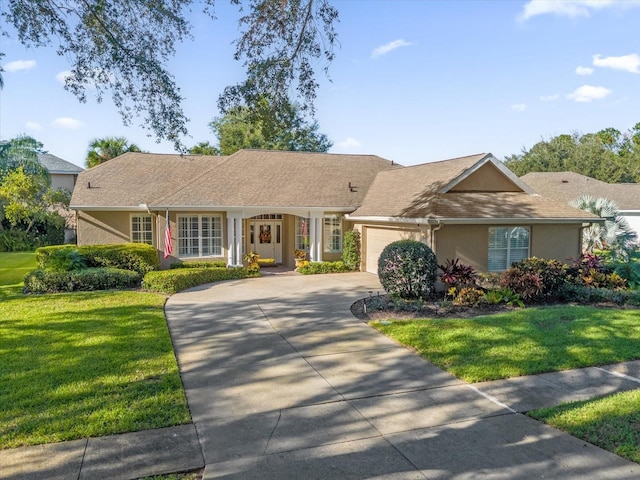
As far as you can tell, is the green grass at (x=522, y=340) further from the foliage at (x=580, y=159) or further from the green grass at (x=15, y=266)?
the foliage at (x=580, y=159)

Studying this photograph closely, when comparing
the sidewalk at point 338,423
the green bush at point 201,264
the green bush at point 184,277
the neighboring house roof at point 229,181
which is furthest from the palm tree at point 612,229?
the green bush at point 201,264

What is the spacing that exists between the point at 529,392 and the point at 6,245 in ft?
109

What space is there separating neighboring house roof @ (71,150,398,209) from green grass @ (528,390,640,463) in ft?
50.1

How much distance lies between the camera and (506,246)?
667 inches

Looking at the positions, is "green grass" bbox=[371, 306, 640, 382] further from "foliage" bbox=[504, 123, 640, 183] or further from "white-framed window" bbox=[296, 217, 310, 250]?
"foliage" bbox=[504, 123, 640, 183]

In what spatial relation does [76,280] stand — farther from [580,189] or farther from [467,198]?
[580,189]

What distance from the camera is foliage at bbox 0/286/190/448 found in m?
5.73

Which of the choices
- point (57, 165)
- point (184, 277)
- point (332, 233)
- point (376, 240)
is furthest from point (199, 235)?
point (57, 165)

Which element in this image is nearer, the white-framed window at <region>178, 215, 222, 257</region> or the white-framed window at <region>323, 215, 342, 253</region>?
the white-framed window at <region>178, 215, 222, 257</region>

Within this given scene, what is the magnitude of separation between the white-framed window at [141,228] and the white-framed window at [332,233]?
7.86 m

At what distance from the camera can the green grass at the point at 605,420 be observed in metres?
5.31

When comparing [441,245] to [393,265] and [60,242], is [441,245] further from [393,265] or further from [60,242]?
[60,242]

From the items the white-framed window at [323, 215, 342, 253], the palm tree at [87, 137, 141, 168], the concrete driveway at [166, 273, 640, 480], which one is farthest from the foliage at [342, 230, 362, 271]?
the palm tree at [87, 137, 141, 168]

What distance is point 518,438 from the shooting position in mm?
5520
